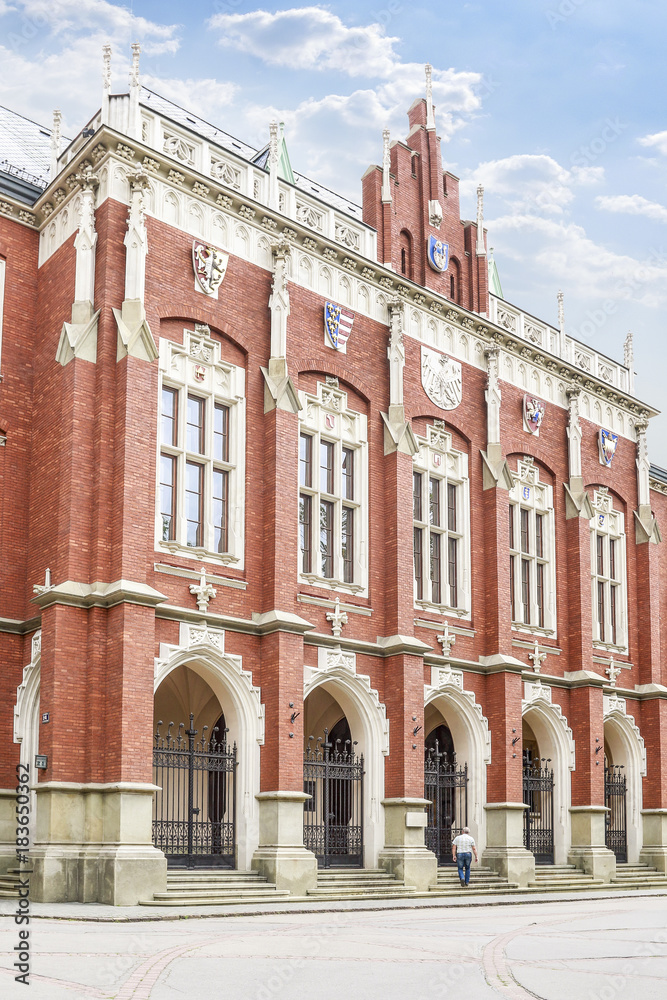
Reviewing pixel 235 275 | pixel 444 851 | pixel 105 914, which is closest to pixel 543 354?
pixel 235 275

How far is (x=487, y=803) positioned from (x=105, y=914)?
13.0 meters

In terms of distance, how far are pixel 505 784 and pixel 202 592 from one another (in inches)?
382

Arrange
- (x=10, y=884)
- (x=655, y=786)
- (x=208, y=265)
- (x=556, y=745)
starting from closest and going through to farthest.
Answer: (x=10, y=884) → (x=208, y=265) → (x=556, y=745) → (x=655, y=786)

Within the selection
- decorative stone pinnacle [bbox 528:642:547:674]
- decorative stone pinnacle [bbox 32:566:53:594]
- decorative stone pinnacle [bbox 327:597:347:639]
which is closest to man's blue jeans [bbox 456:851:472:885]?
decorative stone pinnacle [bbox 327:597:347:639]

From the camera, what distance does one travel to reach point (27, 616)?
21.9m

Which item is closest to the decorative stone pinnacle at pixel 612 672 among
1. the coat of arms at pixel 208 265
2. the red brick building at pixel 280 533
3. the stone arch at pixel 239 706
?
the red brick building at pixel 280 533

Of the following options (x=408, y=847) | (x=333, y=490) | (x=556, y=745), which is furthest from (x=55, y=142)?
(x=556, y=745)

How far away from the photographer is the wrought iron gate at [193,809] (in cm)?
2083

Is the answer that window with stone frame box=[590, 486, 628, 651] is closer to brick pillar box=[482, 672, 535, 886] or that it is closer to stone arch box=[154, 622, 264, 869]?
brick pillar box=[482, 672, 535, 886]

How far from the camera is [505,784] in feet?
88.4

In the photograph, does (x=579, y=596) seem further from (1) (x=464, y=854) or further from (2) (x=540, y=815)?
(1) (x=464, y=854)

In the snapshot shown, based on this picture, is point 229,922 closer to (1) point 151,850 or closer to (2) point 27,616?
(1) point 151,850

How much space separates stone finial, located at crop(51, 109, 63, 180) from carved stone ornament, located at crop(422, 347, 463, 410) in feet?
31.1

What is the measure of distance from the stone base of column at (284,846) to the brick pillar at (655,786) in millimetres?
14219
